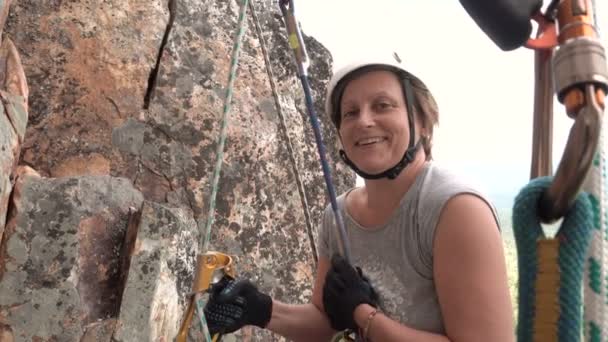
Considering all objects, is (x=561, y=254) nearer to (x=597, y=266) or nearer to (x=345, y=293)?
(x=597, y=266)

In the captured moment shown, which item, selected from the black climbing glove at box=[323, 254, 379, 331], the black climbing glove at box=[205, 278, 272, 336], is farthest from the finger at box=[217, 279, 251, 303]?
the black climbing glove at box=[323, 254, 379, 331]

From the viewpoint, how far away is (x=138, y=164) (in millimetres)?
3939

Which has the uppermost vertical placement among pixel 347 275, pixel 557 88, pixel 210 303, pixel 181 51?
pixel 181 51

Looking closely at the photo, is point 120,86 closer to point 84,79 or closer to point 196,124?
point 84,79

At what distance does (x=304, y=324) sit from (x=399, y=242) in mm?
743

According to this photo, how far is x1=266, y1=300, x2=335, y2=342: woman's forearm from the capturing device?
86.9 inches

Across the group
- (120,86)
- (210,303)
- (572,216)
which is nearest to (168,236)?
(210,303)

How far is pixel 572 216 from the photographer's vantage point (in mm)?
696

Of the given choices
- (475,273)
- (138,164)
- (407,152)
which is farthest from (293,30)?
(138,164)

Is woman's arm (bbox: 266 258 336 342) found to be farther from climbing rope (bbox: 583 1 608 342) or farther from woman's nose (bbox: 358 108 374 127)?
climbing rope (bbox: 583 1 608 342)

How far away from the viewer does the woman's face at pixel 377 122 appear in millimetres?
1789

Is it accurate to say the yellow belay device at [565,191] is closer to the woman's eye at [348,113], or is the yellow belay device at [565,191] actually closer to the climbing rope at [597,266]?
the climbing rope at [597,266]

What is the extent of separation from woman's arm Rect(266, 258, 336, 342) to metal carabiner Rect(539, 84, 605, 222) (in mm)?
1586

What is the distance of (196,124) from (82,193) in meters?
1.24
